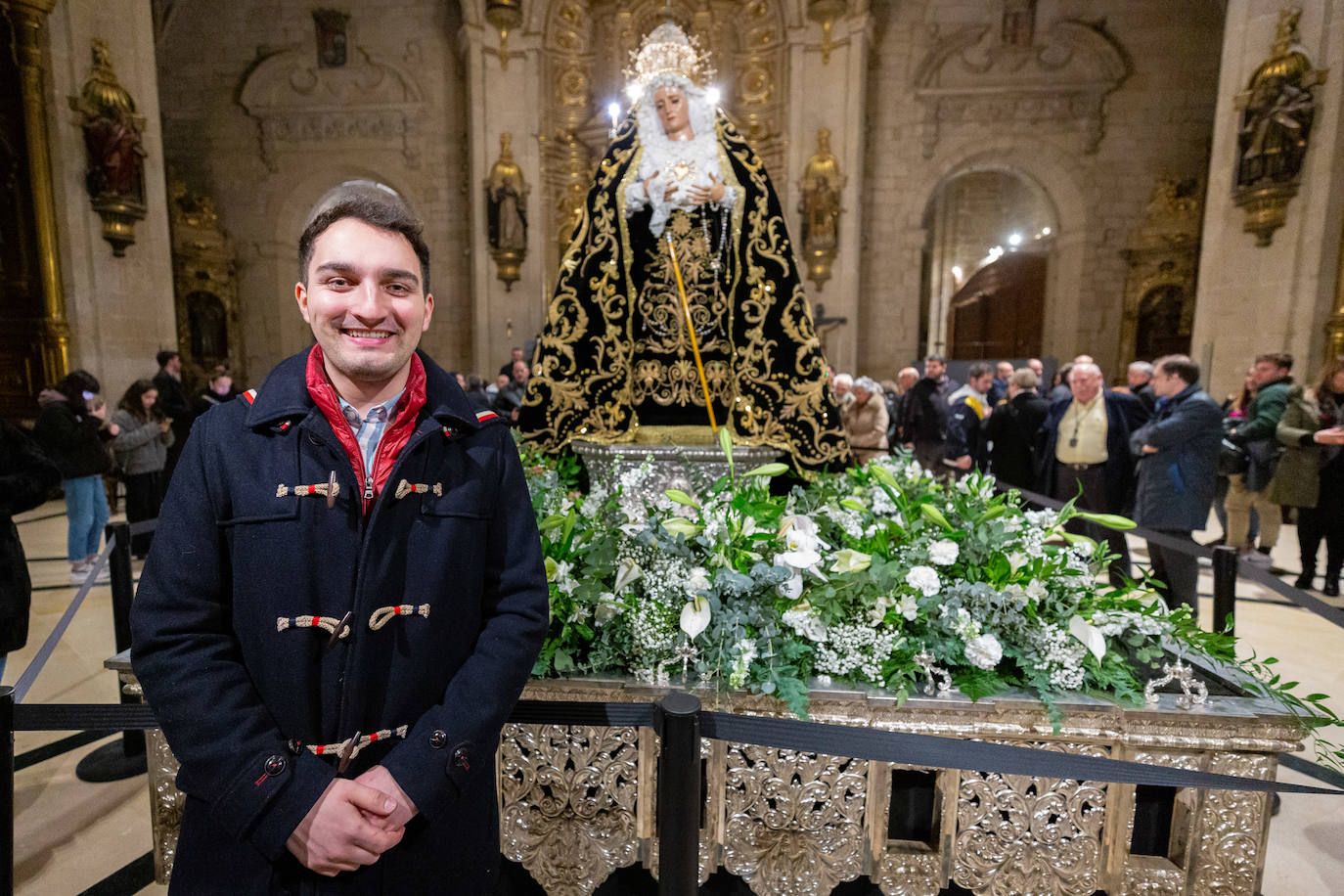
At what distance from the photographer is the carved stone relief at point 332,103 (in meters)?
12.5

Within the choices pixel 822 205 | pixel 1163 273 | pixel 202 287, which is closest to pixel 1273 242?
pixel 1163 273

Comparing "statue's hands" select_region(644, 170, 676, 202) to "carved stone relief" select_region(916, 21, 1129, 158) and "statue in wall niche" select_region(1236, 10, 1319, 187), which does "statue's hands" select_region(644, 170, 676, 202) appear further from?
"carved stone relief" select_region(916, 21, 1129, 158)

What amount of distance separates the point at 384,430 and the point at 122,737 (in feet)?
10.0

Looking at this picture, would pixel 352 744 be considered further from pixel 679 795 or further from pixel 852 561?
pixel 852 561

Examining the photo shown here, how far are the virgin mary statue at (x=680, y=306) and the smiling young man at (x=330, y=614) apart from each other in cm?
242

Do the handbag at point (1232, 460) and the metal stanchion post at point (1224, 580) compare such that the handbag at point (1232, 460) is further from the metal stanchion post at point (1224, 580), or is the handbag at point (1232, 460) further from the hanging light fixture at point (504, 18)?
the hanging light fixture at point (504, 18)

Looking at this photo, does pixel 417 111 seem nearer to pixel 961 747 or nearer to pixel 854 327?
pixel 854 327

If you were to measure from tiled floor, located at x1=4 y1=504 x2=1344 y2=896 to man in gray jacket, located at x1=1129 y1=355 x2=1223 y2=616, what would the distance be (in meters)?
0.70

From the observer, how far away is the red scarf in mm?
1142

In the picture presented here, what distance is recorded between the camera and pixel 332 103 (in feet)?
41.2

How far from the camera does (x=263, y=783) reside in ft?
3.37

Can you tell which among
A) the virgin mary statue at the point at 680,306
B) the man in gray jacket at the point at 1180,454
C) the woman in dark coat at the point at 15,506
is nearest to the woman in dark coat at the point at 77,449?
the woman in dark coat at the point at 15,506

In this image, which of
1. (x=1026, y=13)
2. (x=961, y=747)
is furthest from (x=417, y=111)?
(x=961, y=747)

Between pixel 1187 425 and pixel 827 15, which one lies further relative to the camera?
pixel 827 15
